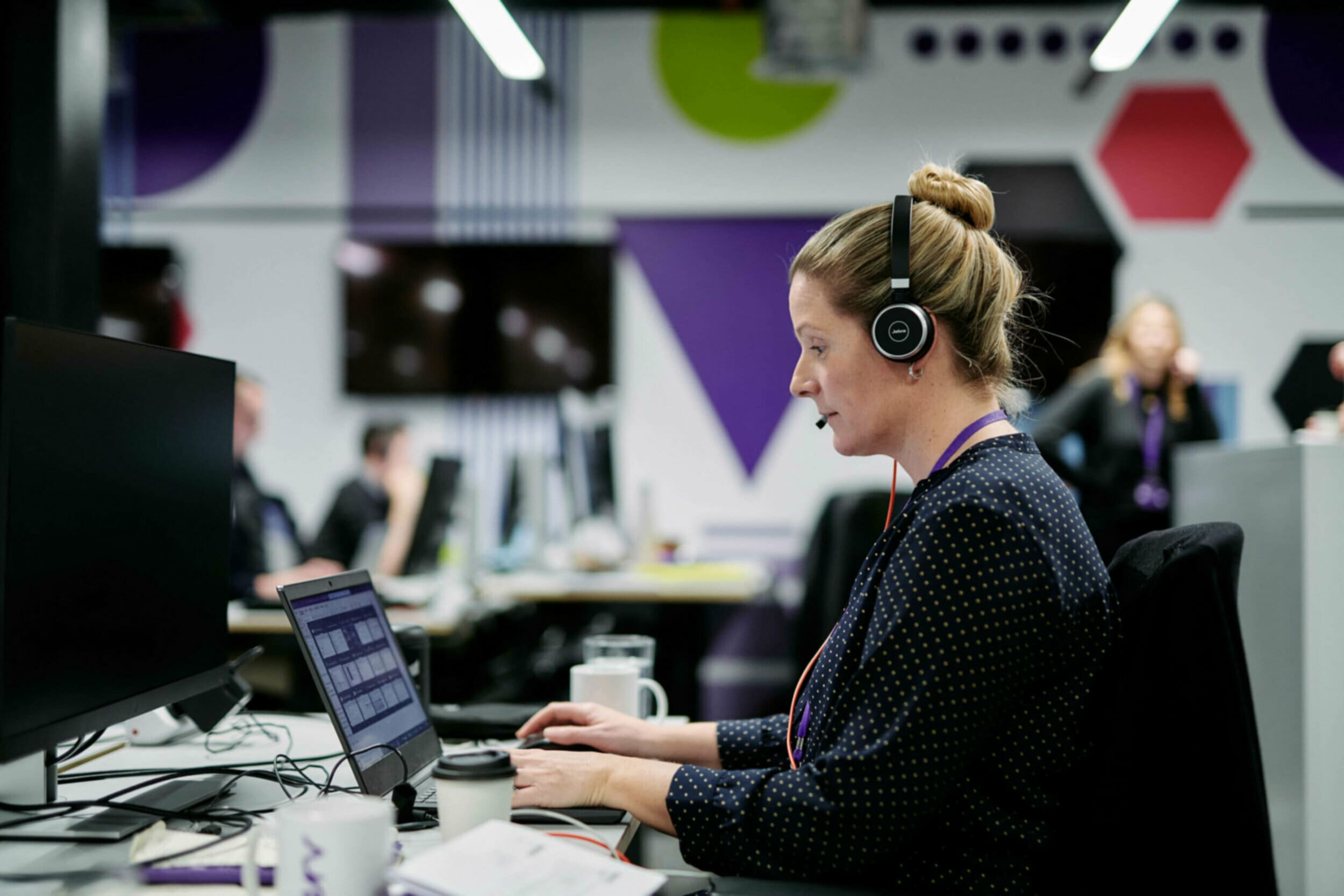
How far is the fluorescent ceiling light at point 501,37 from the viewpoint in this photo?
2.35 metres

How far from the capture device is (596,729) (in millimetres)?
1310

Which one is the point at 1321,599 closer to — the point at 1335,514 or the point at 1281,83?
the point at 1335,514

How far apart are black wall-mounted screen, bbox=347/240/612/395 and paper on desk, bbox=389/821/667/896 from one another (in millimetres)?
4276

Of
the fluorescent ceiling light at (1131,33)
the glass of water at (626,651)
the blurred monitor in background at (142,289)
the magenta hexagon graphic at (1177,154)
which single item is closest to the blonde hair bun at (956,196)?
the glass of water at (626,651)

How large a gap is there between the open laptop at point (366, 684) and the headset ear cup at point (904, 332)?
22.9 inches

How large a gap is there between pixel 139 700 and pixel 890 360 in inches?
34.9

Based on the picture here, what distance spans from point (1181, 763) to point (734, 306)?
4.22m

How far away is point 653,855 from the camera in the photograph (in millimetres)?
2922

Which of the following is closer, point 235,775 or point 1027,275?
point 235,775

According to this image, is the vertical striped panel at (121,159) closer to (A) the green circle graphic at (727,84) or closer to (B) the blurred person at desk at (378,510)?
(B) the blurred person at desk at (378,510)

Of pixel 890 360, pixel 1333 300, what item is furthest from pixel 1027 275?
pixel 1333 300

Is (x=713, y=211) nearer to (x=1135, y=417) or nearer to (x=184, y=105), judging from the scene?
(x=1135, y=417)

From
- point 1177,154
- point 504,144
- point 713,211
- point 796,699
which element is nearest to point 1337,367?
point 1177,154

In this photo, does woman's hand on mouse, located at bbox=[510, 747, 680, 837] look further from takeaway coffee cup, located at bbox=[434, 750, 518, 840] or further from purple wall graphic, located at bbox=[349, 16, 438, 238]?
purple wall graphic, located at bbox=[349, 16, 438, 238]
